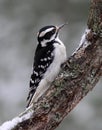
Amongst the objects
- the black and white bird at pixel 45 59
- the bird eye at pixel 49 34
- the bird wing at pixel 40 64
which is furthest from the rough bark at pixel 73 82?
the bird eye at pixel 49 34

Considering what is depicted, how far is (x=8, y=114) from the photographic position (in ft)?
48.6

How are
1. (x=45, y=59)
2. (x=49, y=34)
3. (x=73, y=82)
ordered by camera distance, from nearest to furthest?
(x=73, y=82) < (x=45, y=59) < (x=49, y=34)

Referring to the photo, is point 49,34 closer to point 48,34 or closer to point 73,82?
point 48,34

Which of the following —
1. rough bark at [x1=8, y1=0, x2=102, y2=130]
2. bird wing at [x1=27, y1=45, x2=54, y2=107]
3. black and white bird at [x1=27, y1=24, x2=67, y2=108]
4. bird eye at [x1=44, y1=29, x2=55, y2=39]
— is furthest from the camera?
bird eye at [x1=44, y1=29, x2=55, y2=39]

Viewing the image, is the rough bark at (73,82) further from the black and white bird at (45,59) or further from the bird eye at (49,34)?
the bird eye at (49,34)

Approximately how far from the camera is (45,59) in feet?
28.0

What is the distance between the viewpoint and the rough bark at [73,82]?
7.46 metres

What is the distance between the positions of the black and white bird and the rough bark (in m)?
0.57

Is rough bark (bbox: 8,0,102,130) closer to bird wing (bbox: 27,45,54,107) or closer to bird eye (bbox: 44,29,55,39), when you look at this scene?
bird wing (bbox: 27,45,54,107)

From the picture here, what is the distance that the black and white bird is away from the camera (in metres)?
8.31

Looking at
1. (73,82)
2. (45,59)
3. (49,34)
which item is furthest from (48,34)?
(73,82)

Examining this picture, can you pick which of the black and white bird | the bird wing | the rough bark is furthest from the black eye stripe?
the rough bark

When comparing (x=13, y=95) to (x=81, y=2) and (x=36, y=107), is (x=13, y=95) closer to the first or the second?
(x=81, y=2)

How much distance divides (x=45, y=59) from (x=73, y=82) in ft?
3.46
